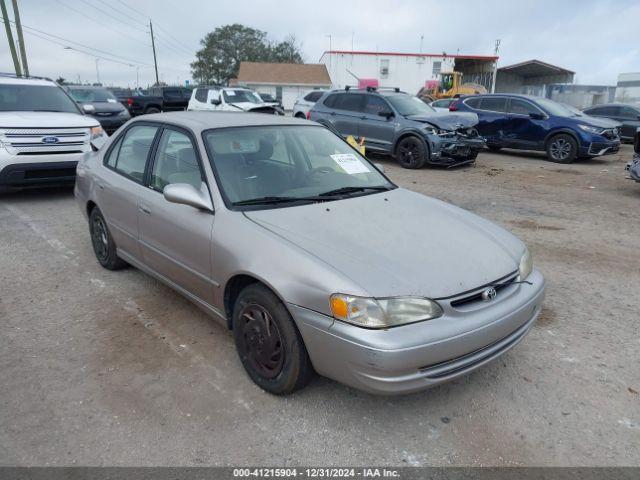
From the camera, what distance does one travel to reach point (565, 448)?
8.21 ft

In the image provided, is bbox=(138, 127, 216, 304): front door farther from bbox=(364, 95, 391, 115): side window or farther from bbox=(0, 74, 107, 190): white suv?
bbox=(364, 95, 391, 115): side window

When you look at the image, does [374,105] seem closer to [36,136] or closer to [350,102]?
[350,102]

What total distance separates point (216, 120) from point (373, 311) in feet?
7.08

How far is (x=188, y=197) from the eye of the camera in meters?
3.09

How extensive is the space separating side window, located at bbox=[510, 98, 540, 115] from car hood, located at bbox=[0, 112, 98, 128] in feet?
34.4

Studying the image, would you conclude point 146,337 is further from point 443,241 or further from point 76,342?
point 443,241

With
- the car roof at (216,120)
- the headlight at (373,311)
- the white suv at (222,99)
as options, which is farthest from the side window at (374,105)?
the headlight at (373,311)

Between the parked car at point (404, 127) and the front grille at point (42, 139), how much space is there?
18.9ft

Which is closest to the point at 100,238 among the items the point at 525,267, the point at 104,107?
the point at 525,267

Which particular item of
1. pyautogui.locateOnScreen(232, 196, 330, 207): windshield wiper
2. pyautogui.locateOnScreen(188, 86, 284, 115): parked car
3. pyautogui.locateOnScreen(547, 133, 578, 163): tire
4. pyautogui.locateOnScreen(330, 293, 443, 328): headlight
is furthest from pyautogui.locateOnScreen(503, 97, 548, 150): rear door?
pyautogui.locateOnScreen(330, 293, 443, 328): headlight

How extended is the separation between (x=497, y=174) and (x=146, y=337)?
9.24m

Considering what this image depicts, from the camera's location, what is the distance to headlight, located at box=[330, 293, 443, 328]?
7.73ft

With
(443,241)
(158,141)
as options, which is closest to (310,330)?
(443,241)

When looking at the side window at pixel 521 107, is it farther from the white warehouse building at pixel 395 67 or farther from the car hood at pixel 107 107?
the white warehouse building at pixel 395 67
